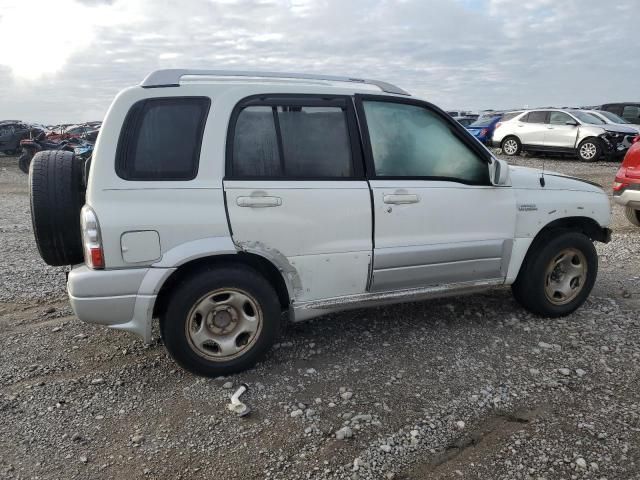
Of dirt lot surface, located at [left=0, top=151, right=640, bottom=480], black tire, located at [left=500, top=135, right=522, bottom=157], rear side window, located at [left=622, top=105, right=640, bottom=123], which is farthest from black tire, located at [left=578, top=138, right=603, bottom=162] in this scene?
dirt lot surface, located at [left=0, top=151, right=640, bottom=480]

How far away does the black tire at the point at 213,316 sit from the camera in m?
3.37

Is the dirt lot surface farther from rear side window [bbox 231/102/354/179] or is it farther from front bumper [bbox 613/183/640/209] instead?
front bumper [bbox 613/183/640/209]

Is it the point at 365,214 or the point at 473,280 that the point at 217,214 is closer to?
the point at 365,214

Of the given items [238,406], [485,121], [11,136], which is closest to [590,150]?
[485,121]

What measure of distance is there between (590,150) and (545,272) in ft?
46.5

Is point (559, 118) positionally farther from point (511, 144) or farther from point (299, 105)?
point (299, 105)

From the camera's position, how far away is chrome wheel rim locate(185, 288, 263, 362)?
11.3 ft

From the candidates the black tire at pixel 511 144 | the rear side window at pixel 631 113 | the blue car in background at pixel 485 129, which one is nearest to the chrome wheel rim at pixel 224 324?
the black tire at pixel 511 144

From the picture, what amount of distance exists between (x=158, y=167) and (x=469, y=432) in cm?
247

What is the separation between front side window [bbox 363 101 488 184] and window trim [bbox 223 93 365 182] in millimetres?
127

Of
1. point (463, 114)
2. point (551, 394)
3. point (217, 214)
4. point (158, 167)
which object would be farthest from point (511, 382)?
point (463, 114)

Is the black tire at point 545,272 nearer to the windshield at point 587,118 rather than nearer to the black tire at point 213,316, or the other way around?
the black tire at point 213,316

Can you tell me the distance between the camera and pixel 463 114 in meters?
31.2

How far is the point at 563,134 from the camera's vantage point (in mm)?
17109
